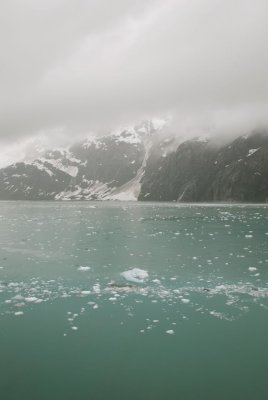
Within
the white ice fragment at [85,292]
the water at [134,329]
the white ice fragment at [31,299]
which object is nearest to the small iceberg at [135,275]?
the water at [134,329]

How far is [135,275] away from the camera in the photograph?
23562 mm

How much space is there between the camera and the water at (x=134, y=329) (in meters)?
11.1

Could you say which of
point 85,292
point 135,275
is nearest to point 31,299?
point 85,292

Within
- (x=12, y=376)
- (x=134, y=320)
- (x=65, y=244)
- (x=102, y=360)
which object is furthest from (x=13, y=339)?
(x=65, y=244)

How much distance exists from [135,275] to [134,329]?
8465mm

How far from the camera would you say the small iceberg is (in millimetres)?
22761

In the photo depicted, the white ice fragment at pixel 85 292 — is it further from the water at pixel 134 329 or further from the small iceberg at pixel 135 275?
the small iceberg at pixel 135 275

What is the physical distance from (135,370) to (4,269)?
16.4 meters

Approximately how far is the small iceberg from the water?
122 mm

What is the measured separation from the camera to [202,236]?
44312mm

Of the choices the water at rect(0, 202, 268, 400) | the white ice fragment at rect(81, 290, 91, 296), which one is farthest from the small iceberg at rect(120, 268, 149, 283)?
A: the white ice fragment at rect(81, 290, 91, 296)

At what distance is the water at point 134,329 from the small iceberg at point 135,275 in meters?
0.12

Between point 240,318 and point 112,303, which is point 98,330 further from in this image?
point 240,318

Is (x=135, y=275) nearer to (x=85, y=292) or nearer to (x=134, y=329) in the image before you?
(x=85, y=292)
